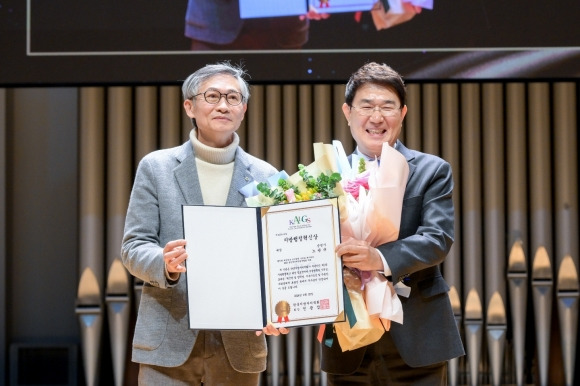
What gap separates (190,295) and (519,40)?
2.63 metres

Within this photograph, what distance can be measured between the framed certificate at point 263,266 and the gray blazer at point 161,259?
121mm

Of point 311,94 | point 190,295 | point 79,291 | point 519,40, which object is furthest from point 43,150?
point 190,295

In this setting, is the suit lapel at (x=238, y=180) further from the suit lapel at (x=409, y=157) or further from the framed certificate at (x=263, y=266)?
the suit lapel at (x=409, y=157)

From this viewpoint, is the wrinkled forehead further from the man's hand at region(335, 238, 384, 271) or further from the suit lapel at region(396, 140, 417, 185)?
the man's hand at region(335, 238, 384, 271)

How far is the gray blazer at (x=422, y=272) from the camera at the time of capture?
8.23 ft

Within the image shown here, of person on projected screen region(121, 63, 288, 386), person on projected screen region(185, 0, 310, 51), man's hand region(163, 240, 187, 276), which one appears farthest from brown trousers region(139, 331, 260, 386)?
person on projected screen region(185, 0, 310, 51)

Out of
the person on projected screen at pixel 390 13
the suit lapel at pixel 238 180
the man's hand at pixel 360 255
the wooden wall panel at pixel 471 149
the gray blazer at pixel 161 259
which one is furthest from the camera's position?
the wooden wall panel at pixel 471 149

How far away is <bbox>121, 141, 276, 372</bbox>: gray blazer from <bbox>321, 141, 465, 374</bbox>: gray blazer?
0.25 metres

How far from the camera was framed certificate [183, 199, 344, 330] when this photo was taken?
2.49 m

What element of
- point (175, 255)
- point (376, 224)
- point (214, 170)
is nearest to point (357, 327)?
point (376, 224)

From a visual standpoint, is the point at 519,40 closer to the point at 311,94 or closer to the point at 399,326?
the point at 311,94

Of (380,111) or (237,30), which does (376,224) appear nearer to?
(380,111)

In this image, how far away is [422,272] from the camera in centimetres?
259

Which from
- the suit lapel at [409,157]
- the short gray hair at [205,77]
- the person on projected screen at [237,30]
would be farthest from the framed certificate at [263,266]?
the person on projected screen at [237,30]
